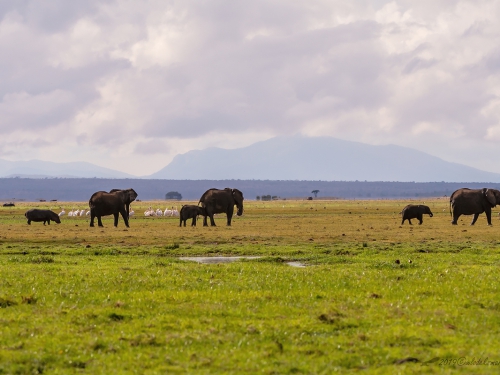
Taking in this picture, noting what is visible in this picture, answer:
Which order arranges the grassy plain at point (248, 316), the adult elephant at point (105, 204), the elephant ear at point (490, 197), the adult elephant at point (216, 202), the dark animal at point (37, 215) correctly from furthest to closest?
the dark animal at point (37, 215), the adult elephant at point (216, 202), the elephant ear at point (490, 197), the adult elephant at point (105, 204), the grassy plain at point (248, 316)

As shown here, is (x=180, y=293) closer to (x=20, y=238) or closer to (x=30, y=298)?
(x=30, y=298)

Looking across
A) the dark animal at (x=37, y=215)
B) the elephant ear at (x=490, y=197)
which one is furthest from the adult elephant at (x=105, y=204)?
the elephant ear at (x=490, y=197)

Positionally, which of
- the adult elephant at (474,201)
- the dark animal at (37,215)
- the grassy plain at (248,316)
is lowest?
the grassy plain at (248,316)

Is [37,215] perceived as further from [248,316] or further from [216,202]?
[248,316]

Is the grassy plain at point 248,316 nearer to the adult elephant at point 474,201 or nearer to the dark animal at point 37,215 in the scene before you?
the adult elephant at point 474,201

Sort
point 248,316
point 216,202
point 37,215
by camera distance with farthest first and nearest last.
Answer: point 37,215
point 216,202
point 248,316

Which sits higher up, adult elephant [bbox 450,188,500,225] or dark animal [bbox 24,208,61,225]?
adult elephant [bbox 450,188,500,225]

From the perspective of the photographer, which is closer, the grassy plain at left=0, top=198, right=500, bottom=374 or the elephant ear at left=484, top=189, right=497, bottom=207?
the grassy plain at left=0, top=198, right=500, bottom=374

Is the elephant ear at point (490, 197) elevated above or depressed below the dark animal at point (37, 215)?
above

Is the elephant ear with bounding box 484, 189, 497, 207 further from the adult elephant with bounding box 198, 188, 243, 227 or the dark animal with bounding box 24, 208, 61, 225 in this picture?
the dark animal with bounding box 24, 208, 61, 225

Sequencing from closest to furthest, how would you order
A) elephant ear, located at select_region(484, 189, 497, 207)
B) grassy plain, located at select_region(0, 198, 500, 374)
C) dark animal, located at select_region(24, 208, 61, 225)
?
grassy plain, located at select_region(0, 198, 500, 374)
elephant ear, located at select_region(484, 189, 497, 207)
dark animal, located at select_region(24, 208, 61, 225)

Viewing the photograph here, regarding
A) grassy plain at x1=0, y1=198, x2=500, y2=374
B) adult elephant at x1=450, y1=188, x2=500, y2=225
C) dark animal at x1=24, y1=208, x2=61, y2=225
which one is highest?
adult elephant at x1=450, y1=188, x2=500, y2=225

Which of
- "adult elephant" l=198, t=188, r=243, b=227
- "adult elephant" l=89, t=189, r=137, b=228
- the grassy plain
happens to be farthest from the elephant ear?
the grassy plain

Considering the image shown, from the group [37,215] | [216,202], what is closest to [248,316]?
[216,202]
